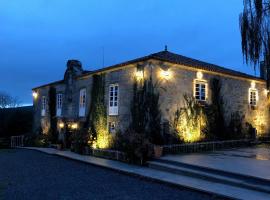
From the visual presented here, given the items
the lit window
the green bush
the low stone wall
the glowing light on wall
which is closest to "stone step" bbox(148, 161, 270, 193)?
the green bush

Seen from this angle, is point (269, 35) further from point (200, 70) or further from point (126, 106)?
point (126, 106)

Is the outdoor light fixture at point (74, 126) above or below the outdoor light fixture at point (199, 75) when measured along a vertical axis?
below

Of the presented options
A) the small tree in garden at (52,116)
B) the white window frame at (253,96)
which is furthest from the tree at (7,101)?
the white window frame at (253,96)

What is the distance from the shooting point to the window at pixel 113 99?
1792 centimetres

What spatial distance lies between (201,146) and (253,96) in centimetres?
823

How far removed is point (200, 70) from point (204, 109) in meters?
Result: 2.22

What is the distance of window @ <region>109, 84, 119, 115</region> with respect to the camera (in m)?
17.9

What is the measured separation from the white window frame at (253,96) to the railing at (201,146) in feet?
13.2

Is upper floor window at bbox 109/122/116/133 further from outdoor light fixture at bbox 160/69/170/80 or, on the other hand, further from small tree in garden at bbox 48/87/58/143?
small tree in garden at bbox 48/87/58/143

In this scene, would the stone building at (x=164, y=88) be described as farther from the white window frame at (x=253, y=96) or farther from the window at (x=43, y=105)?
the window at (x=43, y=105)

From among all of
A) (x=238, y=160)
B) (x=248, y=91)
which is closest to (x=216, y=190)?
(x=238, y=160)

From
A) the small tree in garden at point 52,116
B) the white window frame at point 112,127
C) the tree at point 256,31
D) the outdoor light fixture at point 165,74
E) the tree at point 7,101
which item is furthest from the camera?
the tree at point 7,101

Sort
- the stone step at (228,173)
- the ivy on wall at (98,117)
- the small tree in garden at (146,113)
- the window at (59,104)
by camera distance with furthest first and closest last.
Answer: the window at (59,104), the ivy on wall at (98,117), the small tree in garden at (146,113), the stone step at (228,173)

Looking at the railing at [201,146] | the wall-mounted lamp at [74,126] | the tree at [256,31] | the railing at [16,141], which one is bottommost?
the railing at [16,141]
